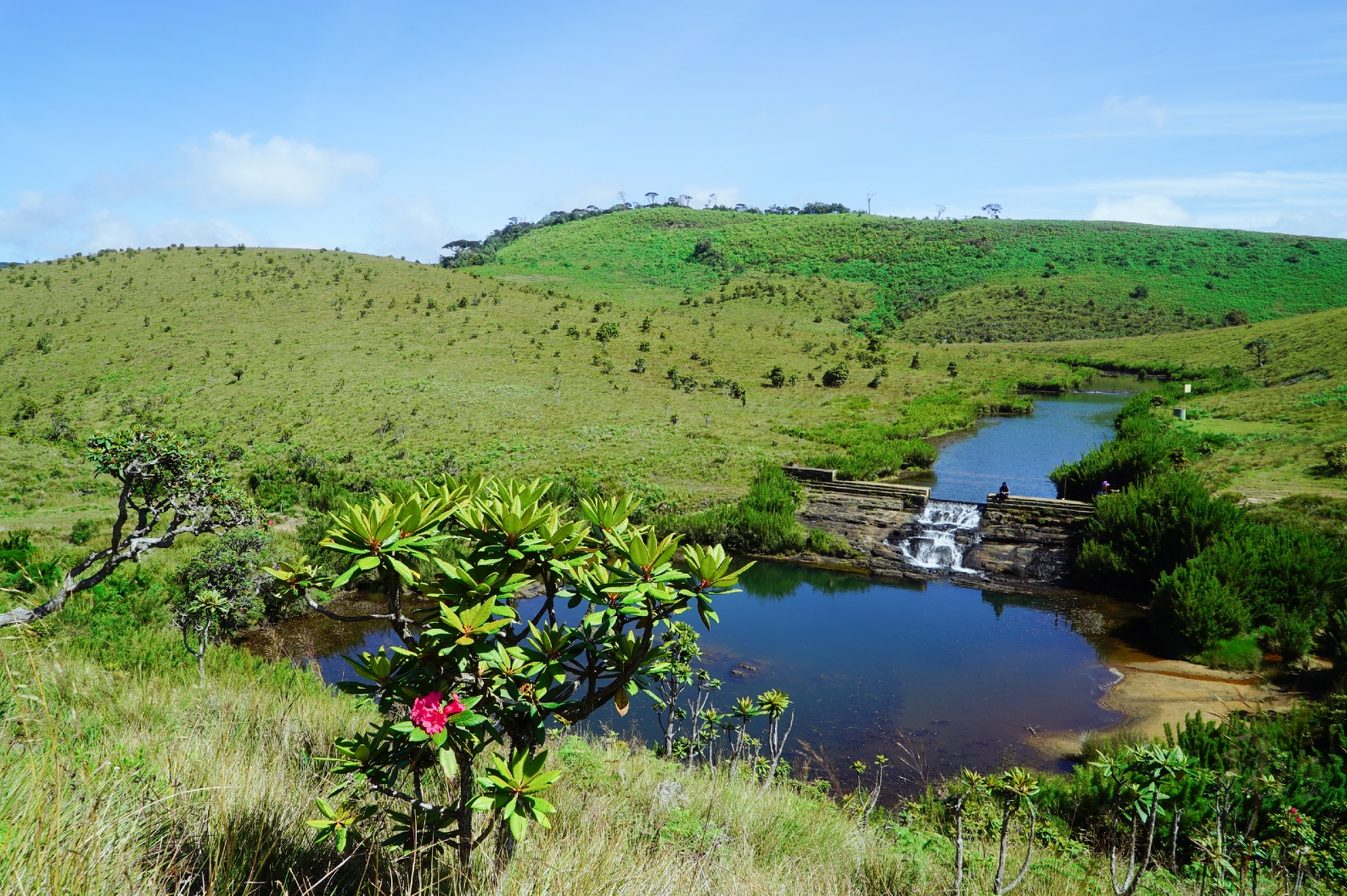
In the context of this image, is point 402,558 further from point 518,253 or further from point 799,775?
point 518,253

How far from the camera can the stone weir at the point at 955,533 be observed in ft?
60.6

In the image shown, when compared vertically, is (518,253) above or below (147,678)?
above

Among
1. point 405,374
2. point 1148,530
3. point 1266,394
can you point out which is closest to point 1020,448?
point 1266,394

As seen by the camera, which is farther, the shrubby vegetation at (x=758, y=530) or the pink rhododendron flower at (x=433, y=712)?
the shrubby vegetation at (x=758, y=530)

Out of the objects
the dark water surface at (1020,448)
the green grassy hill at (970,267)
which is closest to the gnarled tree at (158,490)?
the dark water surface at (1020,448)

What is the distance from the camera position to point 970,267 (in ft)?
299

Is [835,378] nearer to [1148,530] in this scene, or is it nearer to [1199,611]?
[1148,530]

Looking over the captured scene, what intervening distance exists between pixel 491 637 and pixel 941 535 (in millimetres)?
19176

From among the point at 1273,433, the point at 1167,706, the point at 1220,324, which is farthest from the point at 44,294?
the point at 1220,324

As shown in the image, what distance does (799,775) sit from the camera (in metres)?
9.22

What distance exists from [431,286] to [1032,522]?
4684 centimetres

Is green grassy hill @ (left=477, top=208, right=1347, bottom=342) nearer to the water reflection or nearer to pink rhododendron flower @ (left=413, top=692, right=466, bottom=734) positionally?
the water reflection

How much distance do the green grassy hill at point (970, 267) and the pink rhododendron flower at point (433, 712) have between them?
238 ft

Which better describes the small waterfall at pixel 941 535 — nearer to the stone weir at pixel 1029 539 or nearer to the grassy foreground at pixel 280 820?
the stone weir at pixel 1029 539
